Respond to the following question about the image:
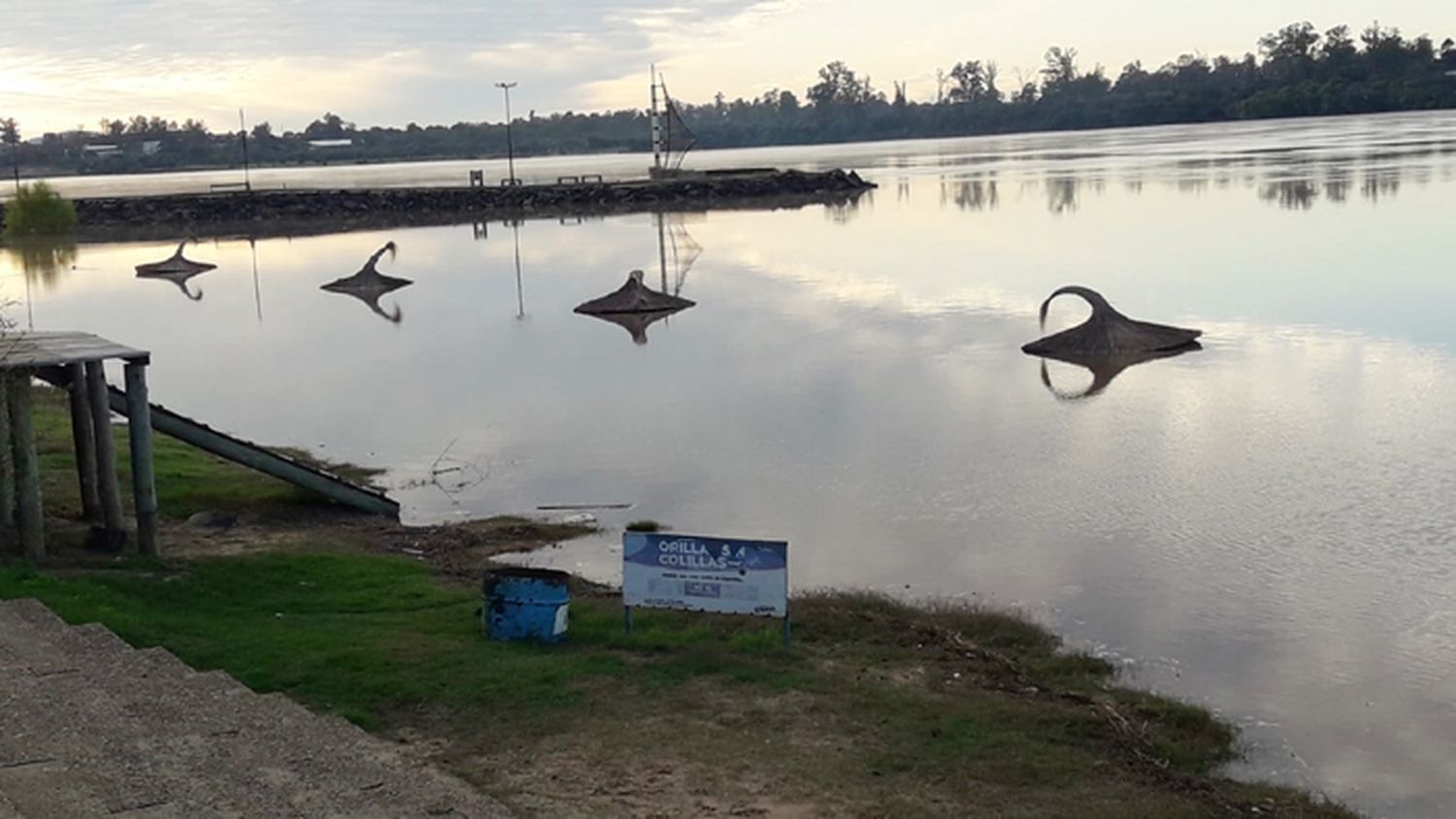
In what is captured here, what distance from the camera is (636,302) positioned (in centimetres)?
3588

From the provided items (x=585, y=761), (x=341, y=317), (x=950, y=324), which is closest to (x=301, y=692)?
(x=585, y=761)

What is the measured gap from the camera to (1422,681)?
10406 mm

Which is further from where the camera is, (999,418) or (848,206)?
(848,206)

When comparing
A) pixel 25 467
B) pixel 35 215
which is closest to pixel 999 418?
pixel 25 467

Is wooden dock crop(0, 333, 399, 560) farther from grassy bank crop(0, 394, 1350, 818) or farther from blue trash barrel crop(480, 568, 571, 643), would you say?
blue trash barrel crop(480, 568, 571, 643)

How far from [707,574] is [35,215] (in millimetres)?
76539

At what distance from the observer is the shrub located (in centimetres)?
7806

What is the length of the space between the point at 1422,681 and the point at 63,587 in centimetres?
941

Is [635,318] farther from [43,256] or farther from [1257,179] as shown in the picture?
[1257,179]

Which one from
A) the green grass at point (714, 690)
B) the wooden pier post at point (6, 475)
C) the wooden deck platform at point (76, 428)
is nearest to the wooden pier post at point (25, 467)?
the wooden deck platform at point (76, 428)

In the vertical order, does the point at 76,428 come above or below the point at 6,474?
above

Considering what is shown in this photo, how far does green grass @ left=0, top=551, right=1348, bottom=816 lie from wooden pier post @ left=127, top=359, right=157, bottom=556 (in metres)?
0.67

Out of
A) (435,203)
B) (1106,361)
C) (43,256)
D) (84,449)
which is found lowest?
(1106,361)

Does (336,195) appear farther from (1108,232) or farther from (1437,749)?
(1437,749)
